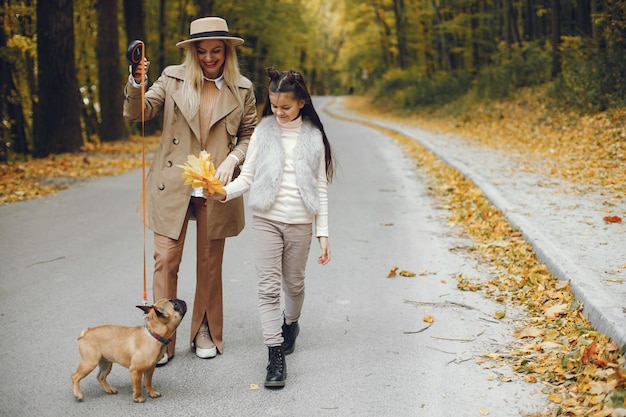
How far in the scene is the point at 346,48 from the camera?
58938 millimetres

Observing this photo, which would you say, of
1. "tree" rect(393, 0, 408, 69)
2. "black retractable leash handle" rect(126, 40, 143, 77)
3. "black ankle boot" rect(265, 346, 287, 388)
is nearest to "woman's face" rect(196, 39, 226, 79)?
"black retractable leash handle" rect(126, 40, 143, 77)

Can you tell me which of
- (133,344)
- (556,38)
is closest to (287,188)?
(133,344)

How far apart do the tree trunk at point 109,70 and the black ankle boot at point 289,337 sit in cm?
1875

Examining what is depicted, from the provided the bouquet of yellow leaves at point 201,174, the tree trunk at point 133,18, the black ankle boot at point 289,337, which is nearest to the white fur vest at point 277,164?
the bouquet of yellow leaves at point 201,174

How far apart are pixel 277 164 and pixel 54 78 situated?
14.7 metres

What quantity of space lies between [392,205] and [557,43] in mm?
15931

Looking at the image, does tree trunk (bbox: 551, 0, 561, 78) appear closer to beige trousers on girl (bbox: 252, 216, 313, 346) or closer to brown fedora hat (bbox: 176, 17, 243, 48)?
brown fedora hat (bbox: 176, 17, 243, 48)

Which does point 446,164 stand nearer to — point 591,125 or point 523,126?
point 591,125

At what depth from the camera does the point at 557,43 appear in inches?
942

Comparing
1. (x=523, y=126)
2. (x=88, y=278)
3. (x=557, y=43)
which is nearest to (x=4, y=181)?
(x=88, y=278)

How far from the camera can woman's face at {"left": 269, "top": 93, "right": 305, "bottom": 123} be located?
14.4 feet

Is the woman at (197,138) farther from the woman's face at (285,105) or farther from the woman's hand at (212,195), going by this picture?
the woman's face at (285,105)

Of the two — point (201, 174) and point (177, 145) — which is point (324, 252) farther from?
point (177, 145)

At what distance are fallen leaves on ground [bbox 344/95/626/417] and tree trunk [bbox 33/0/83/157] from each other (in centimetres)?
985
